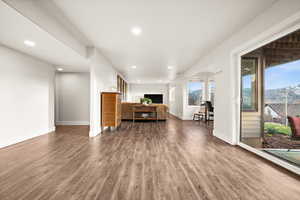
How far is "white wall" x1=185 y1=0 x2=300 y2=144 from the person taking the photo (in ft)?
6.75

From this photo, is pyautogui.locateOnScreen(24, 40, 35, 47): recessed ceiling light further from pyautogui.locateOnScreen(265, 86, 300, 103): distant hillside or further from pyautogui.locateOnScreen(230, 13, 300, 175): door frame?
pyautogui.locateOnScreen(265, 86, 300, 103): distant hillside

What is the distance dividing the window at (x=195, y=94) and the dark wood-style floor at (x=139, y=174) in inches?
183

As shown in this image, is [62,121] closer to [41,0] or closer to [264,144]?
[41,0]

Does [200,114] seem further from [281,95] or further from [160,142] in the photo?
[281,95]

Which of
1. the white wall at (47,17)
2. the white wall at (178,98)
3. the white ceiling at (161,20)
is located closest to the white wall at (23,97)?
the white wall at (47,17)

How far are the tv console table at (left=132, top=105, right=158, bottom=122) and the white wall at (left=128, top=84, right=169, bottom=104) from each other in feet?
18.9

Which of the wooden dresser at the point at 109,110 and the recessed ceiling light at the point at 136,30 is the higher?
the recessed ceiling light at the point at 136,30

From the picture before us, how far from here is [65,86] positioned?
220 inches

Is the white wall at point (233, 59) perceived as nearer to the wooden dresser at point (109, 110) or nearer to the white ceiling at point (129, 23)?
the white ceiling at point (129, 23)

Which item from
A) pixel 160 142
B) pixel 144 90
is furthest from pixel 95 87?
pixel 144 90

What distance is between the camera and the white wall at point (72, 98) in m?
5.58

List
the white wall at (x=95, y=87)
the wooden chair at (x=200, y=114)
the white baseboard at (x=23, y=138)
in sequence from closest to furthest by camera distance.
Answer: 1. the white baseboard at (x=23, y=138)
2. the white wall at (x=95, y=87)
3. the wooden chair at (x=200, y=114)

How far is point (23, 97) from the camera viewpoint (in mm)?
3527

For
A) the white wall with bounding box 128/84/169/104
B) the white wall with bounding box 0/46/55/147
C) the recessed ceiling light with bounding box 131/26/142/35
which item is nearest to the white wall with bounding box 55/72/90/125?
the white wall with bounding box 0/46/55/147
